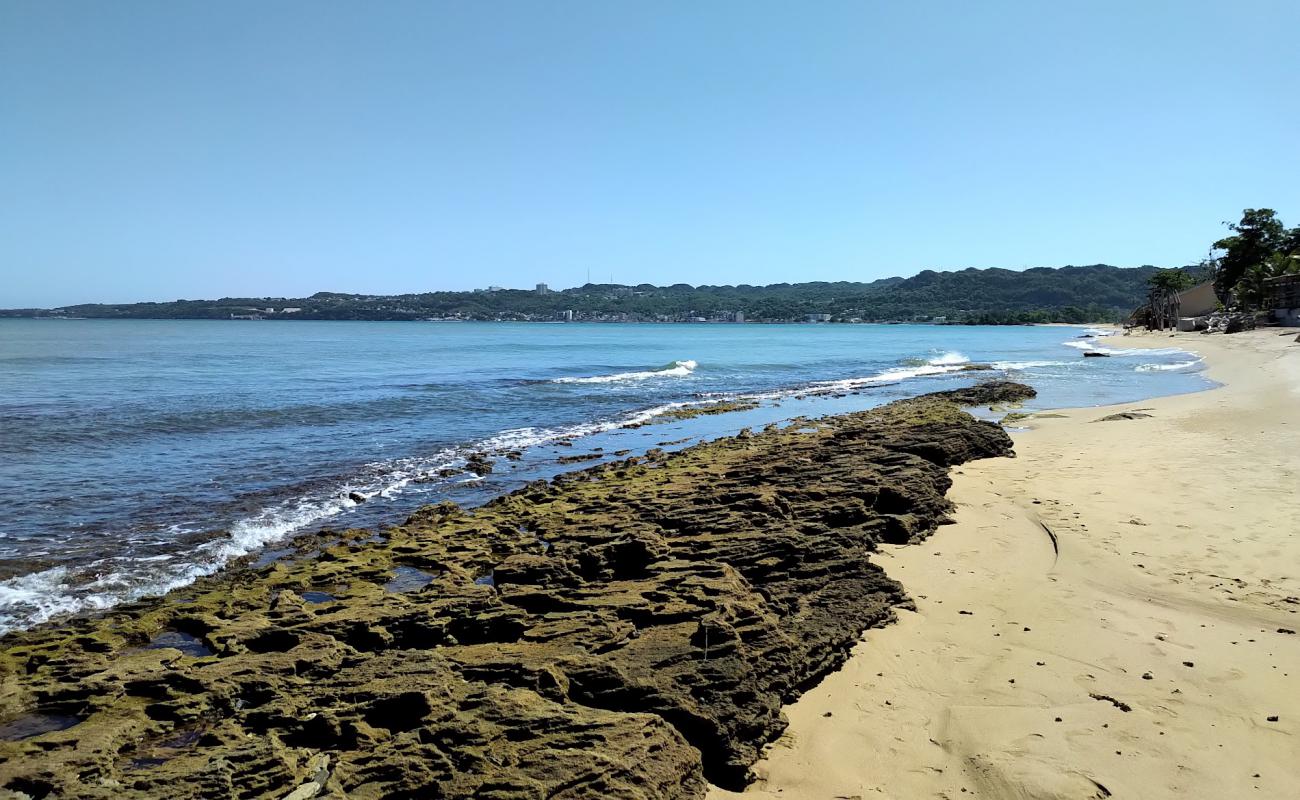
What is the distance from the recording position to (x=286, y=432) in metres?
20.5

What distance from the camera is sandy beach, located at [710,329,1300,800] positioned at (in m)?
4.52

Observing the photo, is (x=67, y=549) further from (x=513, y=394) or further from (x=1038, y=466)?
(x=513, y=394)

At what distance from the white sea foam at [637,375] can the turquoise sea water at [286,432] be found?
0.73 feet

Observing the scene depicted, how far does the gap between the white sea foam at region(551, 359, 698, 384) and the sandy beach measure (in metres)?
27.2

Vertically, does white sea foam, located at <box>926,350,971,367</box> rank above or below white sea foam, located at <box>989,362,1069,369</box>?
below

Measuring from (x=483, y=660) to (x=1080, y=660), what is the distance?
484 cm

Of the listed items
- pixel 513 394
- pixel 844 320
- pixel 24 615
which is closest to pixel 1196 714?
pixel 24 615

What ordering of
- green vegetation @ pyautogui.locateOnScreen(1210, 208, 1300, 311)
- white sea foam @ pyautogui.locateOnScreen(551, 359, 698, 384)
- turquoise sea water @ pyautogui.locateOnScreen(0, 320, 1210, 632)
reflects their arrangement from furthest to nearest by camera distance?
green vegetation @ pyautogui.locateOnScreen(1210, 208, 1300, 311), white sea foam @ pyautogui.locateOnScreen(551, 359, 698, 384), turquoise sea water @ pyautogui.locateOnScreen(0, 320, 1210, 632)

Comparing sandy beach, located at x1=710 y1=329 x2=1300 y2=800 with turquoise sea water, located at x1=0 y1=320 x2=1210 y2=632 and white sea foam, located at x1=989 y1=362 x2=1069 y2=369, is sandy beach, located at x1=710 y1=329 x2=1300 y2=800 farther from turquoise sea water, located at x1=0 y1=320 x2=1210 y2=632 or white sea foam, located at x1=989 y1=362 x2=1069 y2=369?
white sea foam, located at x1=989 y1=362 x2=1069 y2=369

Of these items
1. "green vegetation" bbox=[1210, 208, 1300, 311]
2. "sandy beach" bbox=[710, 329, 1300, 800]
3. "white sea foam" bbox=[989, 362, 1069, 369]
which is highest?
"green vegetation" bbox=[1210, 208, 1300, 311]

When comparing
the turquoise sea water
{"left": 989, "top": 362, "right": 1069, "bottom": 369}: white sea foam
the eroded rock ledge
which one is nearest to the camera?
the eroded rock ledge

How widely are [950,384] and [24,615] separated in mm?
33998

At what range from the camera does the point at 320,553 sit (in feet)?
32.8

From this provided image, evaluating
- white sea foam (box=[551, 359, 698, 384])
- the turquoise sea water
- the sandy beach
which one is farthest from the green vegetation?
the sandy beach
